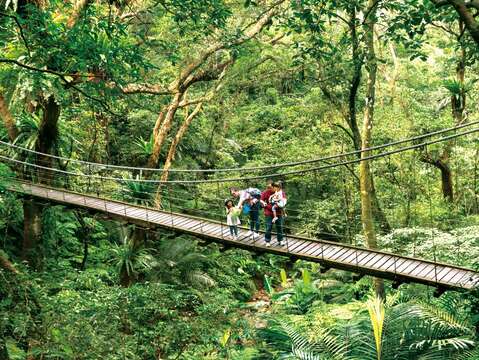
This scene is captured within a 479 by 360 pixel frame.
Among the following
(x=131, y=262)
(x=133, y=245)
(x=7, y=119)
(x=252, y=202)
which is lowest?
(x=131, y=262)

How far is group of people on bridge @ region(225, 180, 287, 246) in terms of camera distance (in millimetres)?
5185

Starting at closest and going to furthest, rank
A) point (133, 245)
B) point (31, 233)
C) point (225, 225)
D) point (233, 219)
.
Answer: point (233, 219), point (225, 225), point (31, 233), point (133, 245)

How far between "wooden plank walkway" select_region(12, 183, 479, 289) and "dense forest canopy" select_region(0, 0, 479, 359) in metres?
0.14

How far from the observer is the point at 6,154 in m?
7.39

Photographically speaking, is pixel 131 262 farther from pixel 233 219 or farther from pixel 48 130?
pixel 233 219

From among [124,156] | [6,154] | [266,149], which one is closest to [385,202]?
[266,149]

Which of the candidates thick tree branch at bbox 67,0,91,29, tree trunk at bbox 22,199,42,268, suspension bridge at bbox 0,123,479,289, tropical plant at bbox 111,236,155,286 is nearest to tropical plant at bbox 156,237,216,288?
tropical plant at bbox 111,236,155,286

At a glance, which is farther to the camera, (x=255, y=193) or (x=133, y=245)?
(x=133, y=245)

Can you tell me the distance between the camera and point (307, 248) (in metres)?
5.14

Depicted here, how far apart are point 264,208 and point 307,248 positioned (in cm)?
60

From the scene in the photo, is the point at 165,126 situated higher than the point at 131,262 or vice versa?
the point at 165,126

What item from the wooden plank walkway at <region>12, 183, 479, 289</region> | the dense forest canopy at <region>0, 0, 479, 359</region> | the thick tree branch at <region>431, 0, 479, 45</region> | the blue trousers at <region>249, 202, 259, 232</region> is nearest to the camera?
the thick tree branch at <region>431, 0, 479, 45</region>

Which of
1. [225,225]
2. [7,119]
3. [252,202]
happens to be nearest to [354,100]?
[252,202]

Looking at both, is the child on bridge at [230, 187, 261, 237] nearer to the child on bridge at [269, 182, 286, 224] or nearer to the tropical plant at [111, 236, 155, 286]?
the child on bridge at [269, 182, 286, 224]
